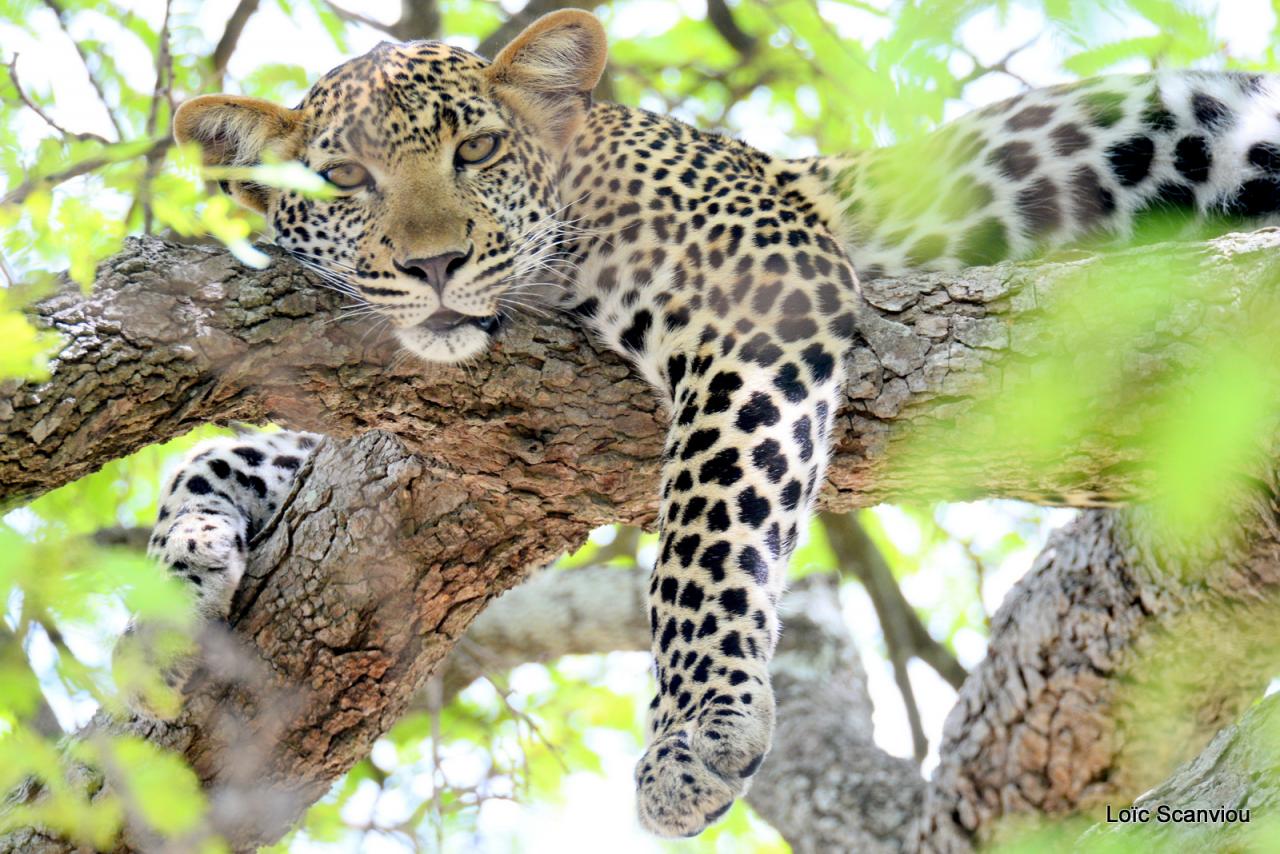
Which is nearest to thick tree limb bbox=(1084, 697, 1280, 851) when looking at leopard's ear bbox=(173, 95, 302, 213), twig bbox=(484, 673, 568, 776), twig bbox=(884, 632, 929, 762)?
twig bbox=(484, 673, 568, 776)

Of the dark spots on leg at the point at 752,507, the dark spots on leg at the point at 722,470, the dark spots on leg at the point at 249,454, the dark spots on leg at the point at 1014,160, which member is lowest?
the dark spots on leg at the point at 249,454

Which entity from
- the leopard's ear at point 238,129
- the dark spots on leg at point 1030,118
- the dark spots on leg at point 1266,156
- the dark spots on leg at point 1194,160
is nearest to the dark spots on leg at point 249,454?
the leopard's ear at point 238,129

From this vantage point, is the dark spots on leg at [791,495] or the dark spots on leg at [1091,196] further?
the dark spots on leg at [1091,196]

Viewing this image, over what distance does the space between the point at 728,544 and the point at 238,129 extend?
94.7 inches

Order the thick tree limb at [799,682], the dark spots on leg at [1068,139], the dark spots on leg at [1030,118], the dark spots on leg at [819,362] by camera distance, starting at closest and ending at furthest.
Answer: the dark spots on leg at [819,362], the dark spots on leg at [1068,139], the dark spots on leg at [1030,118], the thick tree limb at [799,682]

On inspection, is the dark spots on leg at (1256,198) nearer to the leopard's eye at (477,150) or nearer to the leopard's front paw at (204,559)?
the leopard's eye at (477,150)

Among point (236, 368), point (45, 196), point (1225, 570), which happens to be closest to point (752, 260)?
point (236, 368)

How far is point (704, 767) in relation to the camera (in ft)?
13.6

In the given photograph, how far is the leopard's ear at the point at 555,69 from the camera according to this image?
17.0 ft

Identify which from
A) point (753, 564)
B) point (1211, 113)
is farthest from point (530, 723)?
point (1211, 113)

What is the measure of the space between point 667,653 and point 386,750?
15.1ft

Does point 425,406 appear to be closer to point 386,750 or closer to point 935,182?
point 935,182

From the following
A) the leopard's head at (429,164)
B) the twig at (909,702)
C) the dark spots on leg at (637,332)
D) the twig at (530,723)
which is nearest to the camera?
the leopard's head at (429,164)

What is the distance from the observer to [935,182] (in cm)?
525
